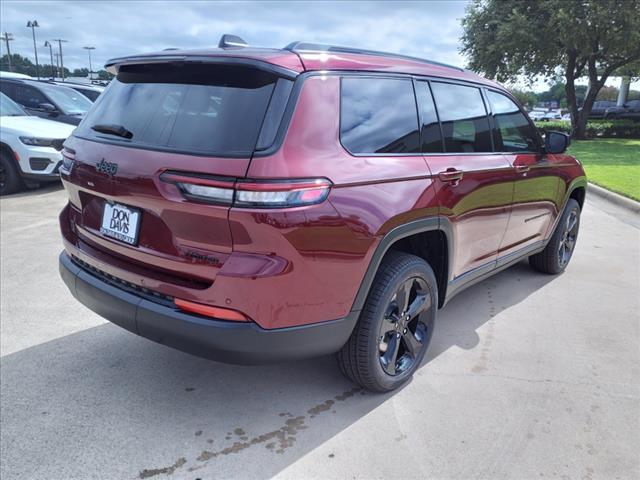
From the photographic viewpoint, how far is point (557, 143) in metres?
4.45

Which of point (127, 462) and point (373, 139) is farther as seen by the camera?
point (373, 139)

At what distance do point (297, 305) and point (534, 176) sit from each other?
109 inches

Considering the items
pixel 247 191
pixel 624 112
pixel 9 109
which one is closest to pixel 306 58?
pixel 247 191

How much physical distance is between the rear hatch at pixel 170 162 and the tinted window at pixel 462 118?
1.33 m

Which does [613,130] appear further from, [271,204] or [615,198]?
[271,204]

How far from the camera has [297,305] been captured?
2270 mm

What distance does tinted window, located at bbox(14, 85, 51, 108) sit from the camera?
423 inches

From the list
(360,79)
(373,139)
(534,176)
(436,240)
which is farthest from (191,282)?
(534,176)

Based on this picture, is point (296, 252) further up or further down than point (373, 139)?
further down

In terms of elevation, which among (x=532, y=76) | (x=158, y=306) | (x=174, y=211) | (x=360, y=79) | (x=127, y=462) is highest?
(x=532, y=76)

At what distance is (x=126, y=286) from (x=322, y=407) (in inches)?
47.9

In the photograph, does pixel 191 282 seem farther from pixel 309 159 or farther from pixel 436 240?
pixel 436 240

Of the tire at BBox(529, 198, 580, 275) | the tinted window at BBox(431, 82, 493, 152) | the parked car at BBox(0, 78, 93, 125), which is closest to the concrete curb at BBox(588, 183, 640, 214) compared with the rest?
the tire at BBox(529, 198, 580, 275)

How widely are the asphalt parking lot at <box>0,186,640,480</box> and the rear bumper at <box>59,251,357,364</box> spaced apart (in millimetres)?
499
